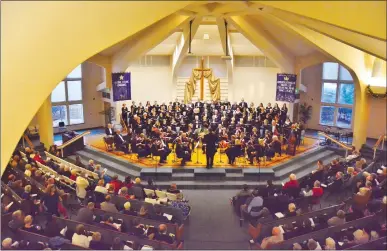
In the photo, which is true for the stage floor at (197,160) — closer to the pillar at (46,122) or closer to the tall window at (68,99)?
the pillar at (46,122)

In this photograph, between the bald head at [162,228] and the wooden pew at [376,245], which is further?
the bald head at [162,228]

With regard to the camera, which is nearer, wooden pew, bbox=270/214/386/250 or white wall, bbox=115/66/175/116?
wooden pew, bbox=270/214/386/250

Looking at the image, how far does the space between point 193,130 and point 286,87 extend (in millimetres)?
5389

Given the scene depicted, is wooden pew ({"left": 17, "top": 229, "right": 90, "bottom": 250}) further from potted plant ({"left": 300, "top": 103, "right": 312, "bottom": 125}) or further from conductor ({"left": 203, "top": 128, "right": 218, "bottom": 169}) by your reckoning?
potted plant ({"left": 300, "top": 103, "right": 312, "bottom": 125})

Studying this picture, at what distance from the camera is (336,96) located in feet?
69.6

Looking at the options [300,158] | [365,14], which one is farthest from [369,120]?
[365,14]

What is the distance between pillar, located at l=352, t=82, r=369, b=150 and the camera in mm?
16531

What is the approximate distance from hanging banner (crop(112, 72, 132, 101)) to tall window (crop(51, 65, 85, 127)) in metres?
3.52

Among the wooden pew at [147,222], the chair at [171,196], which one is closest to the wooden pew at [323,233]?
the wooden pew at [147,222]

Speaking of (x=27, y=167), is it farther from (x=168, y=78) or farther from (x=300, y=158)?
(x=168, y=78)

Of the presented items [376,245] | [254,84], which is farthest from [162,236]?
[254,84]

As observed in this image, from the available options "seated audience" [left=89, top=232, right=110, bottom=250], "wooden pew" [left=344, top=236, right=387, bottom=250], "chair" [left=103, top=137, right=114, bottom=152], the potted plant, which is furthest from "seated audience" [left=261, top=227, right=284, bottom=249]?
the potted plant

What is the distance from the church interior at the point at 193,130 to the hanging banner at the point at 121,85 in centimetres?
8

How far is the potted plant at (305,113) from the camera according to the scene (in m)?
21.5
